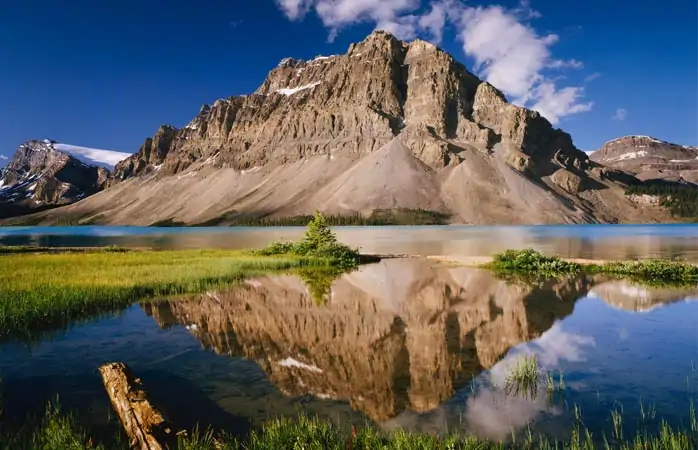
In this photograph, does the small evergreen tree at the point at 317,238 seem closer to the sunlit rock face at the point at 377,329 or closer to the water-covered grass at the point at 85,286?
the water-covered grass at the point at 85,286

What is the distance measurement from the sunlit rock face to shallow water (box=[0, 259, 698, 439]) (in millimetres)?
85

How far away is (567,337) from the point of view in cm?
1958

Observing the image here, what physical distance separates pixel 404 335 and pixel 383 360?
3746 mm

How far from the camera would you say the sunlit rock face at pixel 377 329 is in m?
13.9

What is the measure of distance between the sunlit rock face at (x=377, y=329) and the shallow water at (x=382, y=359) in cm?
8

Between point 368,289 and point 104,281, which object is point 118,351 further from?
point 368,289

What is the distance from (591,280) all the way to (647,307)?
465 inches

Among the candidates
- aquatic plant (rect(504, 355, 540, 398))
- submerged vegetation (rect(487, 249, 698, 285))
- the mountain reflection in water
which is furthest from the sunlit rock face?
submerged vegetation (rect(487, 249, 698, 285))

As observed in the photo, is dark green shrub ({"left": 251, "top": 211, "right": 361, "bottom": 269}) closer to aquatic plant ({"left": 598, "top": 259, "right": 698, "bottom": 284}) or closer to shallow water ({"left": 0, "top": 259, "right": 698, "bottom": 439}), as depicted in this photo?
shallow water ({"left": 0, "top": 259, "right": 698, "bottom": 439})

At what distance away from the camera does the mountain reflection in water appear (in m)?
12.5

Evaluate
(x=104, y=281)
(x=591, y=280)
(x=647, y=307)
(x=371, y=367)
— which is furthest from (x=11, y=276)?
(x=591, y=280)

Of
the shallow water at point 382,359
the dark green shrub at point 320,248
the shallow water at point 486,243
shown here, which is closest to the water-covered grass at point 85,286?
the shallow water at point 382,359

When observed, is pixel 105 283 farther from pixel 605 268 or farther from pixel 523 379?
pixel 605 268

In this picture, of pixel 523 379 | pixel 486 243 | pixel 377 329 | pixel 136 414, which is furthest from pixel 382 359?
pixel 486 243
